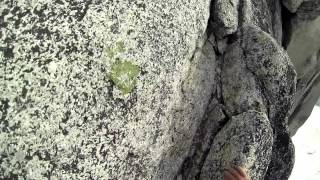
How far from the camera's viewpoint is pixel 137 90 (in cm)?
194

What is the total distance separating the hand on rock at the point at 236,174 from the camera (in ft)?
6.64

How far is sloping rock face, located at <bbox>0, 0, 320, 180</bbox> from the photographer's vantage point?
1.77 m

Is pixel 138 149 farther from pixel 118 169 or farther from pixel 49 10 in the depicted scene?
pixel 49 10

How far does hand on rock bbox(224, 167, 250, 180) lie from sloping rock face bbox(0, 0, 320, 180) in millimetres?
33

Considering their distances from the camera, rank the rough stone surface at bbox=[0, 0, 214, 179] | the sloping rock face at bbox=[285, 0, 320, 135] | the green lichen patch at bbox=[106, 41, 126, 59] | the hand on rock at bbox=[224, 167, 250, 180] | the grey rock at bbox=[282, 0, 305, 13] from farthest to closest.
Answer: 1. the sloping rock face at bbox=[285, 0, 320, 135]
2. the grey rock at bbox=[282, 0, 305, 13]
3. the hand on rock at bbox=[224, 167, 250, 180]
4. the green lichen patch at bbox=[106, 41, 126, 59]
5. the rough stone surface at bbox=[0, 0, 214, 179]

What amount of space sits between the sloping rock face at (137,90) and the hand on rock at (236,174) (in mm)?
33

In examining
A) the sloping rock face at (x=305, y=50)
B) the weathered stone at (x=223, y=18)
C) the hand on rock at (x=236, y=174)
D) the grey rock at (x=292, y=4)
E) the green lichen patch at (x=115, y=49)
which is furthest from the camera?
the sloping rock face at (x=305, y=50)

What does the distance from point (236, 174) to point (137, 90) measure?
1.83 feet

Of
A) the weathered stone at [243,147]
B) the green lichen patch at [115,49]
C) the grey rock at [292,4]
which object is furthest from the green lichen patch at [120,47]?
the grey rock at [292,4]

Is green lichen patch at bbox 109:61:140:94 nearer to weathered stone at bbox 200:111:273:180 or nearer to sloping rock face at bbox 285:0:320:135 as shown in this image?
weathered stone at bbox 200:111:273:180

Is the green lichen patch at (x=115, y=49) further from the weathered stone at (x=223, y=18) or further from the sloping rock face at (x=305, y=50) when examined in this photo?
the sloping rock face at (x=305, y=50)

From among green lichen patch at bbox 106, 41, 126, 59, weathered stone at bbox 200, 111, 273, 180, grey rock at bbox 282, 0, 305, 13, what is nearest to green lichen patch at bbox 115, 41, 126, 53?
green lichen patch at bbox 106, 41, 126, 59

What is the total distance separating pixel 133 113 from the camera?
1937 mm

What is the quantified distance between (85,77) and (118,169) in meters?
0.39
